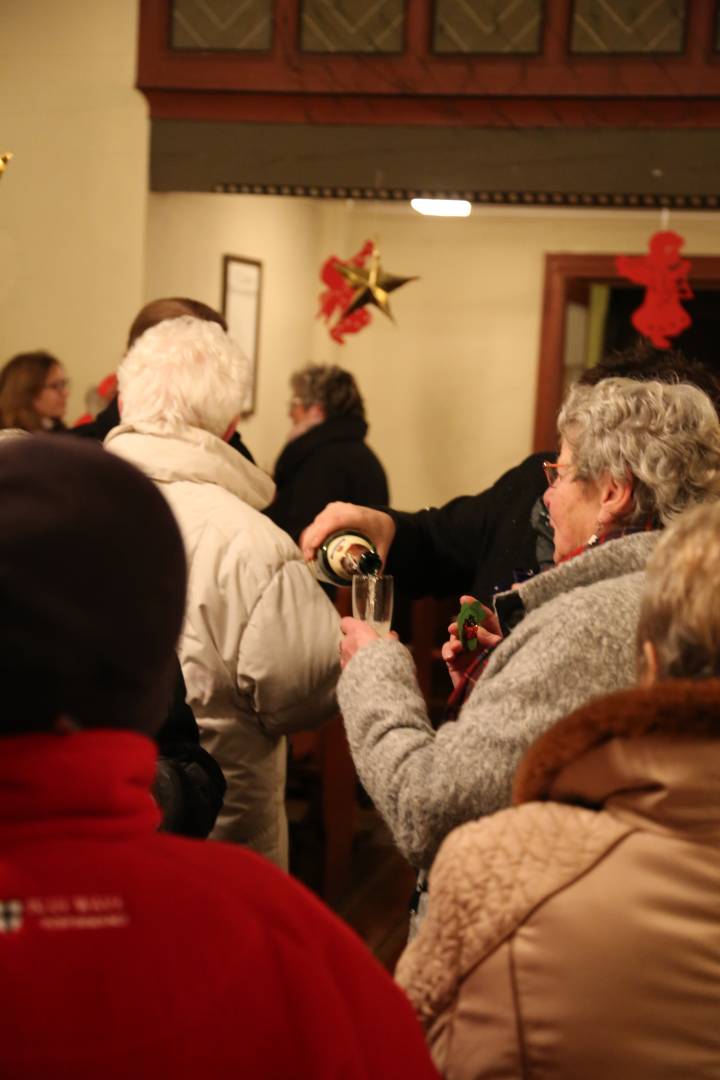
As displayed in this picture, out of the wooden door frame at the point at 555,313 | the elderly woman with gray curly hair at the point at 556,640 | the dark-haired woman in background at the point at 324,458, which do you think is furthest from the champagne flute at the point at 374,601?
the wooden door frame at the point at 555,313

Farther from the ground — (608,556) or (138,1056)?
(608,556)

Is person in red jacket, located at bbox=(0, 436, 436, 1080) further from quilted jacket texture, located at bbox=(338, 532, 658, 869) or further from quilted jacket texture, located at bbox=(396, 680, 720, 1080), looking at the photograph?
quilted jacket texture, located at bbox=(338, 532, 658, 869)

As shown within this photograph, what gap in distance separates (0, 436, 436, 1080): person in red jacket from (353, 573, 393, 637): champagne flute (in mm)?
1062

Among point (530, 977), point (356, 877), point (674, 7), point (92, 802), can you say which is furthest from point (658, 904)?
point (674, 7)

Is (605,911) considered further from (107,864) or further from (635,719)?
(107,864)

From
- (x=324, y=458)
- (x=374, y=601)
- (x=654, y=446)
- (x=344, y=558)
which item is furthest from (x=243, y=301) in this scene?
(x=654, y=446)

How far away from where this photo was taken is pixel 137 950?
872mm

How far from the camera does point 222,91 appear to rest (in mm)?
4590

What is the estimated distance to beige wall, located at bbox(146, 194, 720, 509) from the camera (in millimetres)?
6770

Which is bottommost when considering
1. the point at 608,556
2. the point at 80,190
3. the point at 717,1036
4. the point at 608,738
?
the point at 717,1036

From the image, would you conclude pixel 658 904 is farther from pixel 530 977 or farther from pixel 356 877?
pixel 356 877

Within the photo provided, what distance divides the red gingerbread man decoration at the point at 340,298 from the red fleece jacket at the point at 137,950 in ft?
16.5

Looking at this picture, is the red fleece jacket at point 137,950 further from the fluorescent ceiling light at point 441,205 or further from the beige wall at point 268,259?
the beige wall at point 268,259

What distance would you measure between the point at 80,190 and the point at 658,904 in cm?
429
